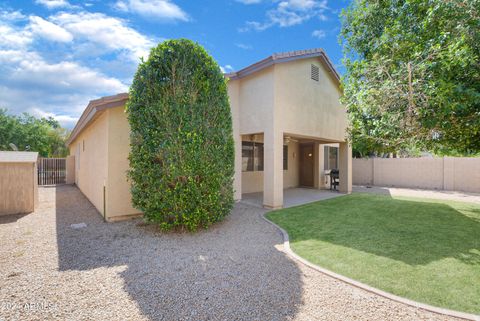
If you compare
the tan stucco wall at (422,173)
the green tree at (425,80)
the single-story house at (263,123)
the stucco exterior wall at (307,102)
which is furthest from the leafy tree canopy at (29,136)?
the tan stucco wall at (422,173)

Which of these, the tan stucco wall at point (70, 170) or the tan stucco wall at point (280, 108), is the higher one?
the tan stucco wall at point (280, 108)

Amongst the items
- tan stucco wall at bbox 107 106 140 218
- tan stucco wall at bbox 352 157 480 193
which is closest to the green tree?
tan stucco wall at bbox 107 106 140 218

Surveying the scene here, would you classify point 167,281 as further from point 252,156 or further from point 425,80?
point 252,156

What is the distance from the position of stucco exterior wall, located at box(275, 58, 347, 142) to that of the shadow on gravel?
4.80 metres

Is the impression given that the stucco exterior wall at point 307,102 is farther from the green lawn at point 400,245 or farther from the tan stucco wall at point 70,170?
the tan stucco wall at point 70,170

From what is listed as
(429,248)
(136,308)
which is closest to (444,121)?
(429,248)

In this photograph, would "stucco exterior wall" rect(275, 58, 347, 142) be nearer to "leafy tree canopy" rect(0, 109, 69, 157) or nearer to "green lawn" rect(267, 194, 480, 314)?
A: "green lawn" rect(267, 194, 480, 314)

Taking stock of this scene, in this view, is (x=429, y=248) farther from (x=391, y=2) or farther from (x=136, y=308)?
(x=391, y=2)

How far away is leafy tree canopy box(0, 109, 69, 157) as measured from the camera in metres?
29.0

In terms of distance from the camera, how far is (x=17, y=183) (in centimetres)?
823

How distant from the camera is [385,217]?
24.9ft

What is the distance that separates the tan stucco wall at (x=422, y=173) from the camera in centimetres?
1368

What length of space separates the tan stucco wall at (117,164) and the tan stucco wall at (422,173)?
16691mm

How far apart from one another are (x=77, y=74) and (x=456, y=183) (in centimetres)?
2468
